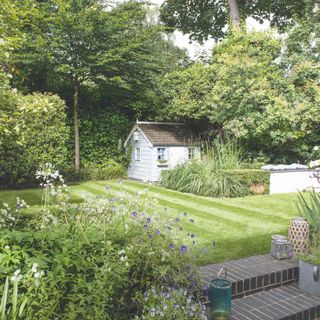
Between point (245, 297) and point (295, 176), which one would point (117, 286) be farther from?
point (295, 176)

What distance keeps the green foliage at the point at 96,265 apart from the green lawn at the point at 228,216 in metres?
0.79

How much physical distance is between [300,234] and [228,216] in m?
2.86

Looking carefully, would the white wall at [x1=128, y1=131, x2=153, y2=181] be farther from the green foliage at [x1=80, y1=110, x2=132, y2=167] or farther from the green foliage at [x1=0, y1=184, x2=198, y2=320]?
the green foliage at [x1=0, y1=184, x2=198, y2=320]

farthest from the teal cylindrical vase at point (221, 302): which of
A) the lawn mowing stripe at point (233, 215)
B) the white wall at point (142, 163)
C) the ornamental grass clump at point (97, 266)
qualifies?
the white wall at point (142, 163)

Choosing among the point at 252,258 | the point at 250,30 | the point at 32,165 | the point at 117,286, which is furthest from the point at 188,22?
the point at 117,286

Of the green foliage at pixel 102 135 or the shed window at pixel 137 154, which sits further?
the green foliage at pixel 102 135

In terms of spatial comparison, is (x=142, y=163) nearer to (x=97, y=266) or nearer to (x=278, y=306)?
(x=278, y=306)

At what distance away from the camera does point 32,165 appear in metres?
11.6

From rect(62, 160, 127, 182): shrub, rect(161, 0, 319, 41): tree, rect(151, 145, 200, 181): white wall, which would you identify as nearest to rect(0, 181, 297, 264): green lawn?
rect(62, 160, 127, 182): shrub

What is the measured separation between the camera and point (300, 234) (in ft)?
15.2

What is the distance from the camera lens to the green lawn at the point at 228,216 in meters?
5.23

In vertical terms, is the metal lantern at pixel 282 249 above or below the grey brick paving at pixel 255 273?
above

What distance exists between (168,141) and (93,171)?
3.26 metres

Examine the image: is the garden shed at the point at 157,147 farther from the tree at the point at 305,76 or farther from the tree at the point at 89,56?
the tree at the point at 305,76
